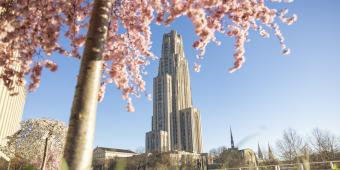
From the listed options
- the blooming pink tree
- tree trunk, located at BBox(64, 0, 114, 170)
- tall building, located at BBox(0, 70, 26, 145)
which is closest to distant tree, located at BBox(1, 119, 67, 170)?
tall building, located at BBox(0, 70, 26, 145)

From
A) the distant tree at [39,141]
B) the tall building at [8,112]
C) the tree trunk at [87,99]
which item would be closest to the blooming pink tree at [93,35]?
the tree trunk at [87,99]

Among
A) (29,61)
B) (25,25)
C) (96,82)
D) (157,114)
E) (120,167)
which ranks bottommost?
(120,167)

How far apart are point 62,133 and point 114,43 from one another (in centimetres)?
2836

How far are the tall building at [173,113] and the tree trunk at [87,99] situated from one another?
5594 inches

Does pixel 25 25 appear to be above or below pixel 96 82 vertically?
above

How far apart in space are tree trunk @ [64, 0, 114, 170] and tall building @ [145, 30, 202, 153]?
466 feet

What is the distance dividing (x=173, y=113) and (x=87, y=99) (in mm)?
151575

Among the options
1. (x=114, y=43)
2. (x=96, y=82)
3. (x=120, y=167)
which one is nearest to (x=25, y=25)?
(x=114, y=43)

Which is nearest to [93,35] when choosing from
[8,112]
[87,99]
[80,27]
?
[87,99]

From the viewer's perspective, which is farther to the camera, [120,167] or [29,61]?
[29,61]

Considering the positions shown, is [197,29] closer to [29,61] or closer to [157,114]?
[29,61]

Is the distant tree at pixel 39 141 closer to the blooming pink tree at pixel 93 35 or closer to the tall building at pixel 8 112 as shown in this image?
the tall building at pixel 8 112

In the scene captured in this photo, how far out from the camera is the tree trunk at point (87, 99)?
289cm

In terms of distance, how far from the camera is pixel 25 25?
22.6 feet
